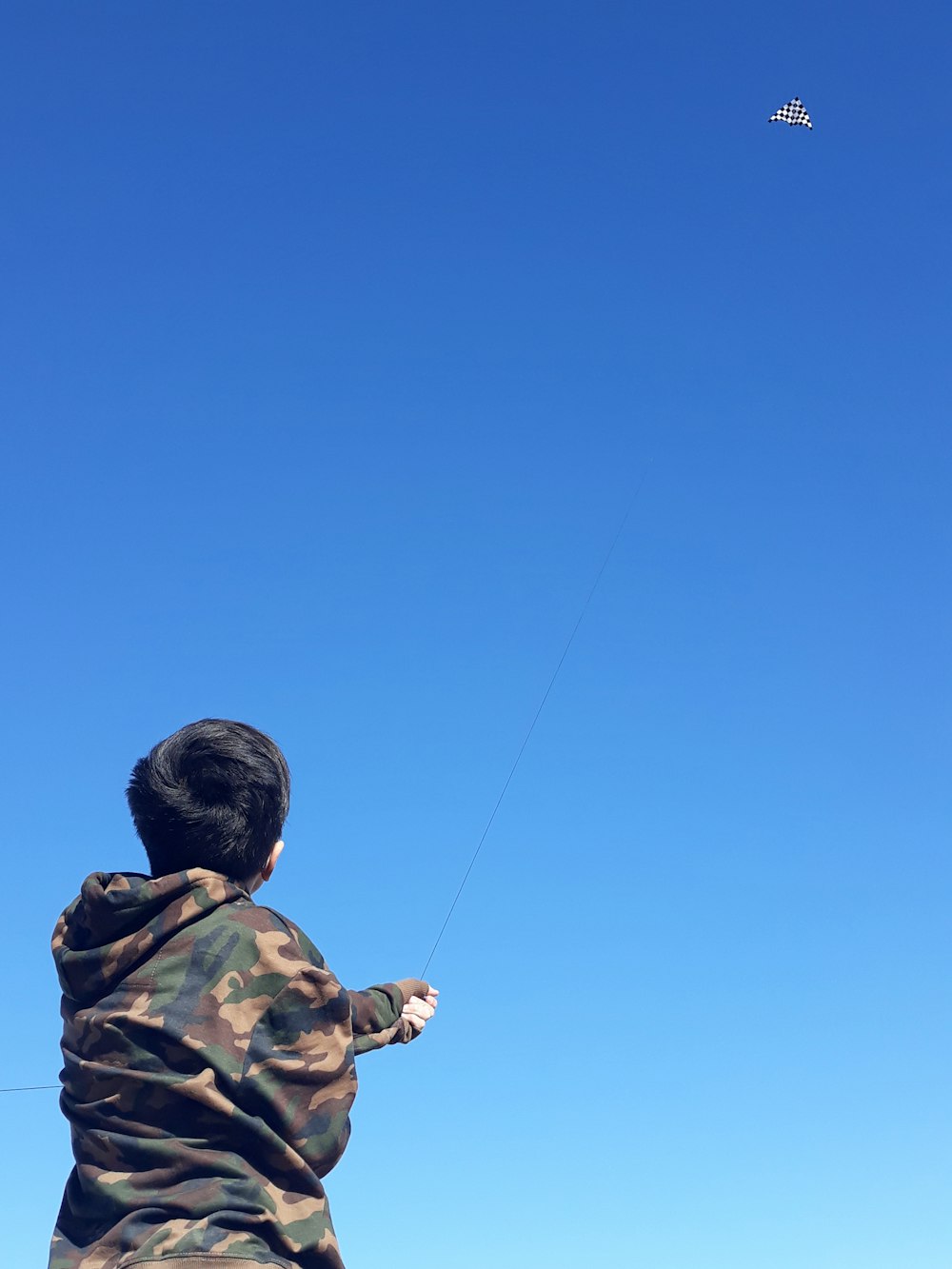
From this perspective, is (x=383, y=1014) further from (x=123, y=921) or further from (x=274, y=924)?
(x=123, y=921)

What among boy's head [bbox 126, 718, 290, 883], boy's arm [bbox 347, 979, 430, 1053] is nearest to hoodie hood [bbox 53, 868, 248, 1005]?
boy's head [bbox 126, 718, 290, 883]

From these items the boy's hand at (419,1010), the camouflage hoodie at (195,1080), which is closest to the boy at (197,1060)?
the camouflage hoodie at (195,1080)

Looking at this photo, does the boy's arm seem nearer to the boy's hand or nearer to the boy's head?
the boy's hand

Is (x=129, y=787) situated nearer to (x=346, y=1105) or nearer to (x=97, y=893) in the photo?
(x=97, y=893)

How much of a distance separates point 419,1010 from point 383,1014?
21cm

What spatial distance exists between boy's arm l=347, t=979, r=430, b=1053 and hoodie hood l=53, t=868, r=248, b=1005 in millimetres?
495

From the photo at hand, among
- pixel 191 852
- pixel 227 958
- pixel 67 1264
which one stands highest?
pixel 191 852

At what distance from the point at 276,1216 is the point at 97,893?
879mm

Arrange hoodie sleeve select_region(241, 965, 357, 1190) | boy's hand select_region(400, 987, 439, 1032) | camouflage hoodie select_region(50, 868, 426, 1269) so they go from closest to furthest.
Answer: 1. camouflage hoodie select_region(50, 868, 426, 1269)
2. hoodie sleeve select_region(241, 965, 357, 1190)
3. boy's hand select_region(400, 987, 439, 1032)

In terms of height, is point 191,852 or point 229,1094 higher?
point 191,852

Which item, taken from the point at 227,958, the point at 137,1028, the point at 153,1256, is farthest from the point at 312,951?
the point at 153,1256

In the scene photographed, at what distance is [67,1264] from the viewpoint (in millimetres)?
3193

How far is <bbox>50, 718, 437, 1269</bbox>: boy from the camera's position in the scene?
317cm

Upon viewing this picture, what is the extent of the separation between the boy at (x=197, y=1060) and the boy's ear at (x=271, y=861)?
182mm
